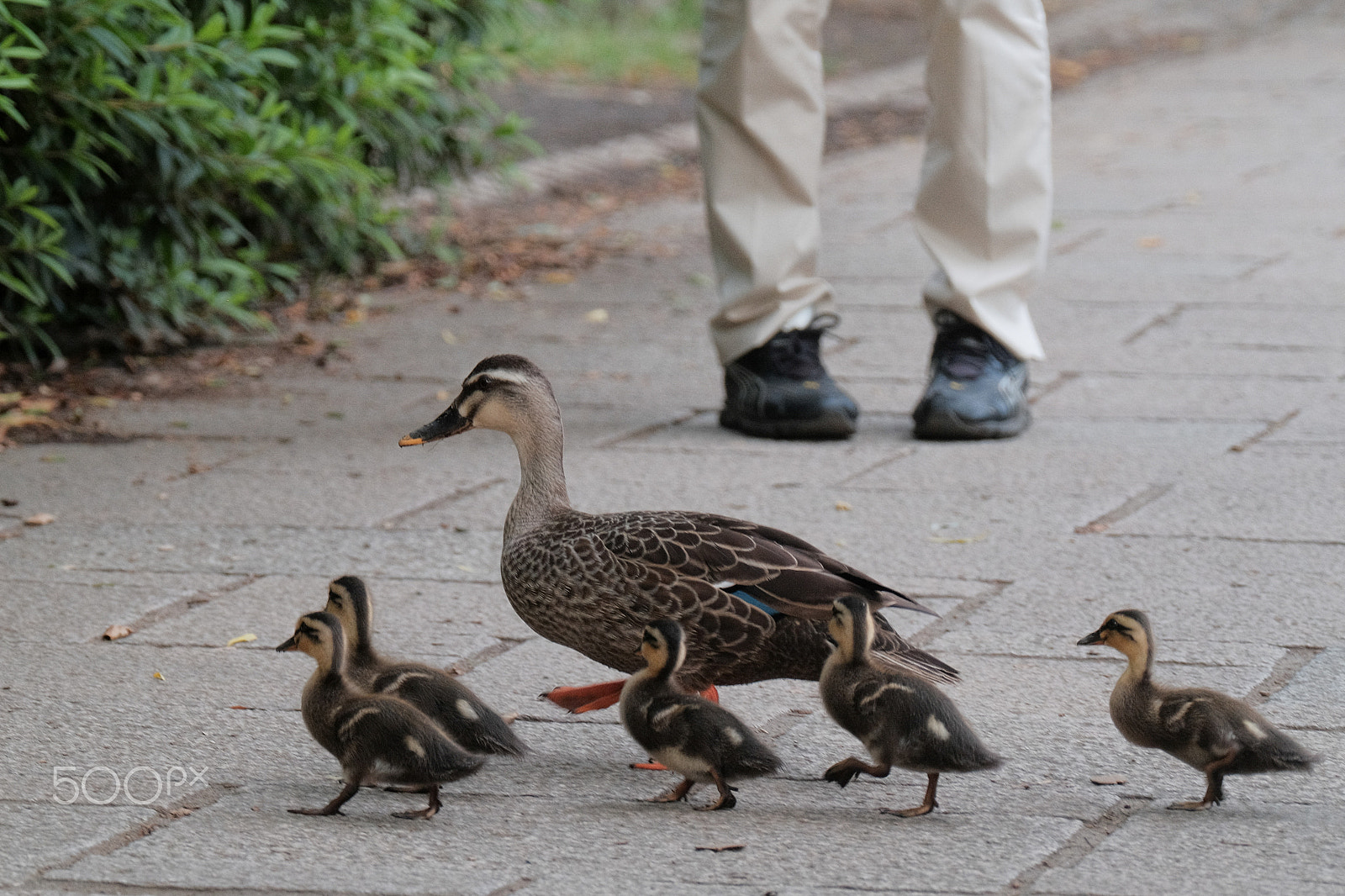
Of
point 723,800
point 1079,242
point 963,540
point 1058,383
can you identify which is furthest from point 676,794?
point 1079,242

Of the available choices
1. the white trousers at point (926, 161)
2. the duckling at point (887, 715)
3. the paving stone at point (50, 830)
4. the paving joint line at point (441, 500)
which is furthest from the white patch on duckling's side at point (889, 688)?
the white trousers at point (926, 161)

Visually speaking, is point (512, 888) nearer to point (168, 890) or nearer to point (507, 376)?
point (168, 890)

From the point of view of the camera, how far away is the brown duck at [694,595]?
3.01m

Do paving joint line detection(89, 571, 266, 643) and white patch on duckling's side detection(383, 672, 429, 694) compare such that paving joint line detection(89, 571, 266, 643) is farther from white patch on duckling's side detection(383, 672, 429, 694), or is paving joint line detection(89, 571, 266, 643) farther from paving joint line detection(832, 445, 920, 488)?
paving joint line detection(832, 445, 920, 488)

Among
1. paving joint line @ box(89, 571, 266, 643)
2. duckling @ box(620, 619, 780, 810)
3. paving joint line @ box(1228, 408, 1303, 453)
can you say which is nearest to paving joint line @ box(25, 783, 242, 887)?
duckling @ box(620, 619, 780, 810)

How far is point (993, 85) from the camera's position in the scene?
4.93 metres

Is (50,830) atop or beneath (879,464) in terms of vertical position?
atop

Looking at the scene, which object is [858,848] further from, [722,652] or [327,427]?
[327,427]

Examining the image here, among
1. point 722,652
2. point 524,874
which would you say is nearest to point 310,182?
point 722,652

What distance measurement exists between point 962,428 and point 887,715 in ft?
7.73

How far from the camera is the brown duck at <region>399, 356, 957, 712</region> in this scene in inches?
118

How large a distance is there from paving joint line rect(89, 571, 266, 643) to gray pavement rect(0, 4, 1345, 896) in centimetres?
1

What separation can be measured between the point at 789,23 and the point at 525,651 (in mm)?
2198

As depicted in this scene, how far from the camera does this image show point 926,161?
16.7ft
